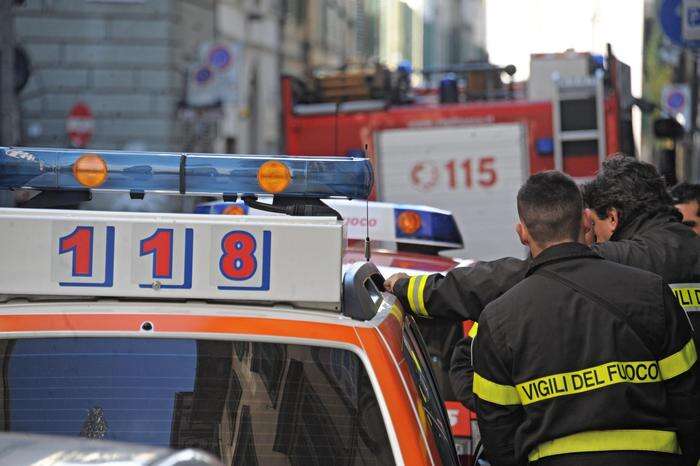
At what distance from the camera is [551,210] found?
3.79 metres

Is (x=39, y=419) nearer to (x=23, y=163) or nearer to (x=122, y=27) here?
(x=23, y=163)

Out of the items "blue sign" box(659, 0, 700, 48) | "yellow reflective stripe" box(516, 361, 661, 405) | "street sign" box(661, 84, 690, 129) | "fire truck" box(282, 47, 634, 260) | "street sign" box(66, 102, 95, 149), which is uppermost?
"street sign" box(661, 84, 690, 129)

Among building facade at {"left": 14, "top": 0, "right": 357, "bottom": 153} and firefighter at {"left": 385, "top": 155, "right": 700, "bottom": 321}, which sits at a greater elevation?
building facade at {"left": 14, "top": 0, "right": 357, "bottom": 153}

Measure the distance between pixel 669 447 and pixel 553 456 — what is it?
32 centimetres

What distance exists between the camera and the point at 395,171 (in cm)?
1284

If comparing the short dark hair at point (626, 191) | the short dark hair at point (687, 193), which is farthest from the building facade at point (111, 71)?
the short dark hair at point (626, 191)

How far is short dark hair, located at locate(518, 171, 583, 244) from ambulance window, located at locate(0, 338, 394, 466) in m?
0.81

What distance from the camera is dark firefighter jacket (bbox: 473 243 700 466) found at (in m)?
3.57

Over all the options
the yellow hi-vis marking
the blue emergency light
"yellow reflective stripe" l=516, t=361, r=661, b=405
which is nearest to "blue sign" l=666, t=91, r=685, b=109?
the blue emergency light

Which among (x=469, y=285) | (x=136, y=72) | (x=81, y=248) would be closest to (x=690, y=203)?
(x=469, y=285)

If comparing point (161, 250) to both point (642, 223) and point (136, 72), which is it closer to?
point (642, 223)

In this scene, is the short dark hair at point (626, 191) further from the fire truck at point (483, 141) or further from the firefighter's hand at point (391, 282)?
the fire truck at point (483, 141)

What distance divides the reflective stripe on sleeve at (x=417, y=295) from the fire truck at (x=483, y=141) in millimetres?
8149

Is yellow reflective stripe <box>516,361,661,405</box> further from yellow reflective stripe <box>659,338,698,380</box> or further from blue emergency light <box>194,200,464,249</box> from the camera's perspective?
blue emergency light <box>194,200,464,249</box>
